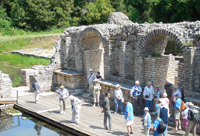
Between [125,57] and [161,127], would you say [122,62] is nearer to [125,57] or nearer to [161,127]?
[125,57]

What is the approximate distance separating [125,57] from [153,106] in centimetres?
275

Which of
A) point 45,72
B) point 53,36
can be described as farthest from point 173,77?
point 53,36

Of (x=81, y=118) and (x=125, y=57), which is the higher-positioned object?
(x=125, y=57)

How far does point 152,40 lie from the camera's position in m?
11.5

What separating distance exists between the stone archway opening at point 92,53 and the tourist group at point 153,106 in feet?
5.06

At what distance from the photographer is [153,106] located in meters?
11.0

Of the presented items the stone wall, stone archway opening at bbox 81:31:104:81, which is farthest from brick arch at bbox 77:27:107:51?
the stone wall

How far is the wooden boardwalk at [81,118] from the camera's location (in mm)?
9750

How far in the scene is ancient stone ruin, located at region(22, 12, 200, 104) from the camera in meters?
9.82

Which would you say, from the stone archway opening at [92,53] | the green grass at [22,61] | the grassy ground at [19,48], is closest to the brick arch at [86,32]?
the stone archway opening at [92,53]

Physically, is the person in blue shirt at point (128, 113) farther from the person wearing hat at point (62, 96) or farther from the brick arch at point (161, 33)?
the person wearing hat at point (62, 96)

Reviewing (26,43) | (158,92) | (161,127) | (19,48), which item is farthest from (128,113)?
(26,43)

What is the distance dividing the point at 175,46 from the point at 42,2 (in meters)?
24.9

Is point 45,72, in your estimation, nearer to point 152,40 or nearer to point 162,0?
point 152,40
